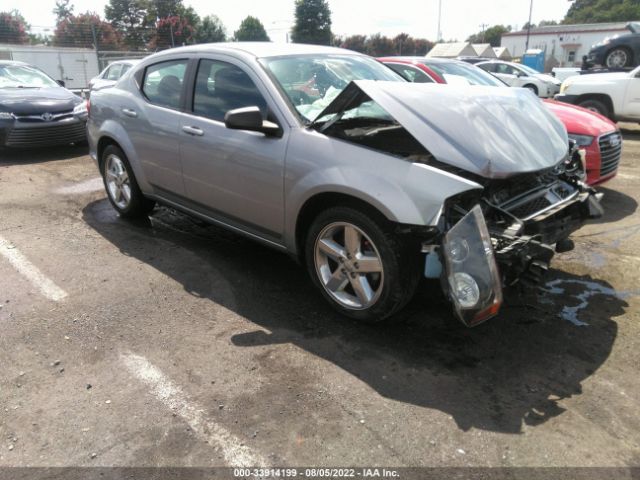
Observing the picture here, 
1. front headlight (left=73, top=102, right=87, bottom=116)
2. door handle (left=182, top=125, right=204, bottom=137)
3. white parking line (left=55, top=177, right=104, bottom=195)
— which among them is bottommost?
white parking line (left=55, top=177, right=104, bottom=195)

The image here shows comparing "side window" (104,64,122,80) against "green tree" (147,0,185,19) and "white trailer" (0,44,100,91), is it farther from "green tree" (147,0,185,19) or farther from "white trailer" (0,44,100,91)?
"green tree" (147,0,185,19)

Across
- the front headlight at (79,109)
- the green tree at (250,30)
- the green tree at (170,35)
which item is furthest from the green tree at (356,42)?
the front headlight at (79,109)

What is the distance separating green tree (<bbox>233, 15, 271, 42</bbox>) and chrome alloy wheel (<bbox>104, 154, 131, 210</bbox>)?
7620 cm

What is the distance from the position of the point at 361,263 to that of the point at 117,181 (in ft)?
10.9

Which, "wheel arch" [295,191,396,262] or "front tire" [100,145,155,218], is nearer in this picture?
"wheel arch" [295,191,396,262]

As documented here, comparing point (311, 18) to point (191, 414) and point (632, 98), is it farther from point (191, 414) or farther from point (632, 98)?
point (191, 414)

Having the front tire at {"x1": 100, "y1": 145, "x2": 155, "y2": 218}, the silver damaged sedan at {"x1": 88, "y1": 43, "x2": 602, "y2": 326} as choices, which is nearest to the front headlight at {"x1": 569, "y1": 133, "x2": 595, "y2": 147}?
the silver damaged sedan at {"x1": 88, "y1": 43, "x2": 602, "y2": 326}

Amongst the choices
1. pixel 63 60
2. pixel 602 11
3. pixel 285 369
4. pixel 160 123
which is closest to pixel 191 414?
pixel 285 369

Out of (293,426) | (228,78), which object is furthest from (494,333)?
(228,78)

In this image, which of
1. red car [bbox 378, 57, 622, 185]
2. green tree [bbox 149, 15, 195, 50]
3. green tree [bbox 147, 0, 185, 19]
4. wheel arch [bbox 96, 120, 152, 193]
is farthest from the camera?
green tree [bbox 147, 0, 185, 19]

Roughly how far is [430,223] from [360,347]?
0.92 m

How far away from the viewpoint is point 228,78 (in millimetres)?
3969

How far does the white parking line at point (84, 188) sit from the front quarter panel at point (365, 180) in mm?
4375

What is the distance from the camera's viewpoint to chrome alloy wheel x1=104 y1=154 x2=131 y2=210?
526 centimetres
